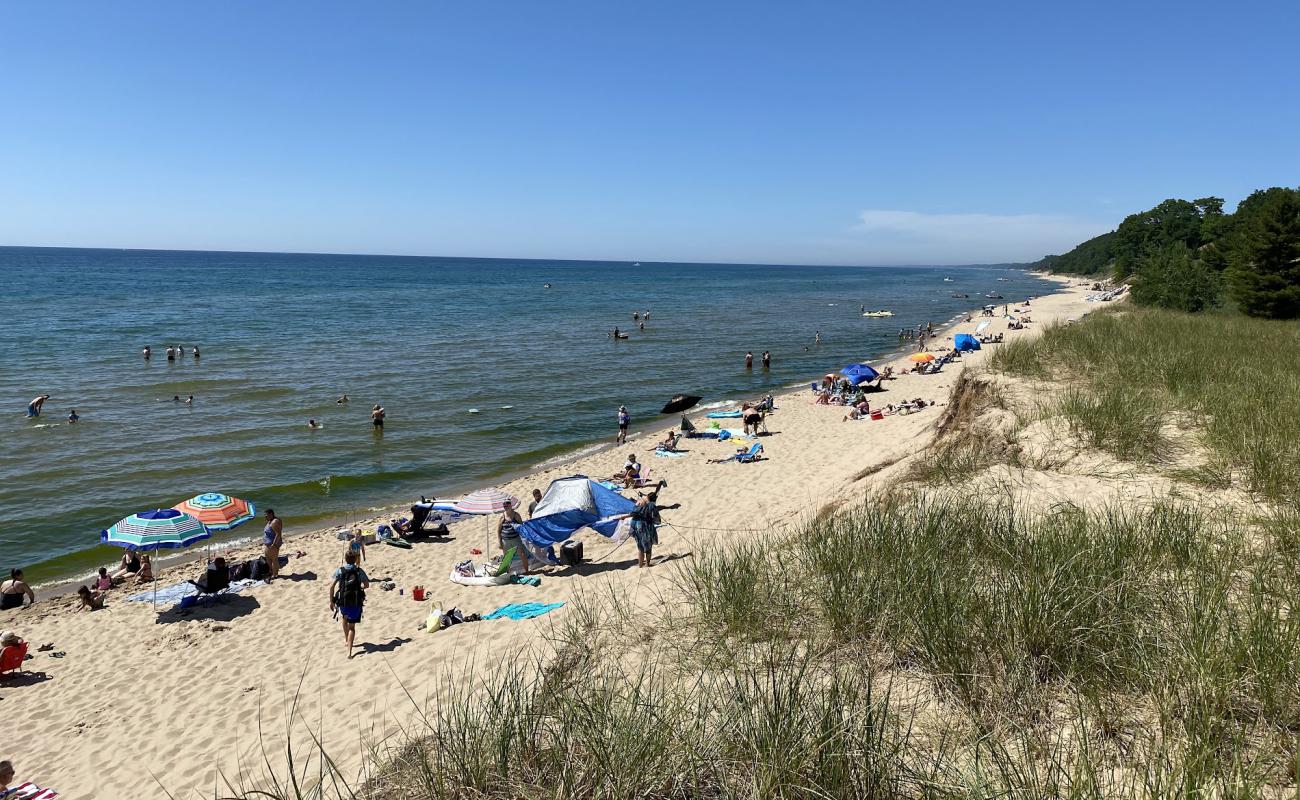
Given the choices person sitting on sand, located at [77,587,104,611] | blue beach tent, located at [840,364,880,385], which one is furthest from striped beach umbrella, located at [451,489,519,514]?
blue beach tent, located at [840,364,880,385]

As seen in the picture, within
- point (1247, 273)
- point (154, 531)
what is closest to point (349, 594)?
point (154, 531)

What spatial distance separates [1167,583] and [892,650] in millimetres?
2180

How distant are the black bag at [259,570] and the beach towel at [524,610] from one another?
17.7 feet

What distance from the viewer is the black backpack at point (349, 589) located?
9.35 m

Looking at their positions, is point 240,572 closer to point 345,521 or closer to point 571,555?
point 345,521

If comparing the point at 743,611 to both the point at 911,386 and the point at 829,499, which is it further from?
the point at 911,386

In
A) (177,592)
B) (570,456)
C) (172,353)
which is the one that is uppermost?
(172,353)

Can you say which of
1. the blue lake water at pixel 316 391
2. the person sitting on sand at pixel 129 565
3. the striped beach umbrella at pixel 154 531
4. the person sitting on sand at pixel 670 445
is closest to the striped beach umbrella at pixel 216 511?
the striped beach umbrella at pixel 154 531

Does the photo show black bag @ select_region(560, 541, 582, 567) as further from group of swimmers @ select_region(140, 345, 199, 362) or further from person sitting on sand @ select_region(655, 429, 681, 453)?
group of swimmers @ select_region(140, 345, 199, 362)

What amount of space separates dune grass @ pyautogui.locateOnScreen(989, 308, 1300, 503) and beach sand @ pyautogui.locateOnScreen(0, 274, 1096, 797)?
12.1ft

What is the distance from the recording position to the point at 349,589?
938 cm

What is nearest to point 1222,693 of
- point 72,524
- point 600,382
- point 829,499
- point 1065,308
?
point 829,499

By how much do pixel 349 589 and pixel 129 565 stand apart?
754 cm

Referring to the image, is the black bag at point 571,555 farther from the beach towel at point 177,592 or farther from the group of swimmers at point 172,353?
the group of swimmers at point 172,353
